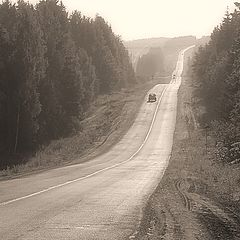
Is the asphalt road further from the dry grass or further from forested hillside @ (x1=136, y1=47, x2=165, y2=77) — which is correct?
forested hillside @ (x1=136, y1=47, x2=165, y2=77)

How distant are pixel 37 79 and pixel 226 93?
660 inches

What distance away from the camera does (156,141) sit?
44.9 metres

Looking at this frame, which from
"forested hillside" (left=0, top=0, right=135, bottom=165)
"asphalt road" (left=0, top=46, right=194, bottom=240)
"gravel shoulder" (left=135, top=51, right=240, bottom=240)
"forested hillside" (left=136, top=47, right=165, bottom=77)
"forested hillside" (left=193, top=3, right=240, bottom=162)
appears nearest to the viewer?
"asphalt road" (left=0, top=46, right=194, bottom=240)

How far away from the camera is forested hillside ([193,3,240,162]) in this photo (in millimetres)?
29688

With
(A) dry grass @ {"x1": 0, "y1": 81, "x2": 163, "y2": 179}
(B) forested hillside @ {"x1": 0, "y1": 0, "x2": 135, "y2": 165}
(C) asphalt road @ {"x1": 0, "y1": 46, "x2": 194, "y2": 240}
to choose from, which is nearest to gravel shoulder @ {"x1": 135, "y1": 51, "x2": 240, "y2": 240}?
(C) asphalt road @ {"x1": 0, "y1": 46, "x2": 194, "y2": 240}

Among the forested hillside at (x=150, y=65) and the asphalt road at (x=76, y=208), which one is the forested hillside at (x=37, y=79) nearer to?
the asphalt road at (x=76, y=208)

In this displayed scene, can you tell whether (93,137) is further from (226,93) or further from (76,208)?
(76,208)

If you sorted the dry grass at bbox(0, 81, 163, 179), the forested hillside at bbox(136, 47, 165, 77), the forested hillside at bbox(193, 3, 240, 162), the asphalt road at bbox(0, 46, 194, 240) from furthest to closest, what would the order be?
the forested hillside at bbox(136, 47, 165, 77)
the dry grass at bbox(0, 81, 163, 179)
the forested hillside at bbox(193, 3, 240, 162)
the asphalt road at bbox(0, 46, 194, 240)

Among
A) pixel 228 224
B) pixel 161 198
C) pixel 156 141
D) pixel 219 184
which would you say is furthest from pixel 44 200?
pixel 156 141

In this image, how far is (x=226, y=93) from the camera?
36.9 meters

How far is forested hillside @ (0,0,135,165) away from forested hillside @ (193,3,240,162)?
1523 centimetres

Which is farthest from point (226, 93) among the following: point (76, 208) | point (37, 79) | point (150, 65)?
point (150, 65)

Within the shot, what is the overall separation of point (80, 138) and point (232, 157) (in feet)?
74.8

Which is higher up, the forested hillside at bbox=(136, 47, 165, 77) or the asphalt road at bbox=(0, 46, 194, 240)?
the asphalt road at bbox=(0, 46, 194, 240)
